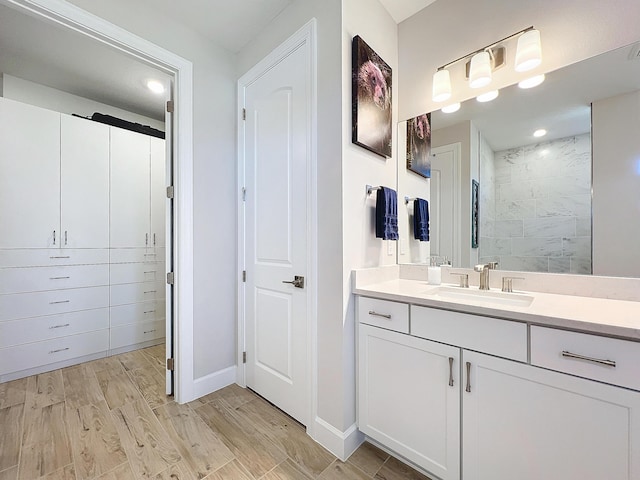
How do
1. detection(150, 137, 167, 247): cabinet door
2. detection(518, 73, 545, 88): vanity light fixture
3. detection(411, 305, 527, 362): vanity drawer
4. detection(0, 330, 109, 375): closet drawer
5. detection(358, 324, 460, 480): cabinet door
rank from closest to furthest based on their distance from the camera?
detection(411, 305, 527, 362): vanity drawer
detection(358, 324, 460, 480): cabinet door
detection(518, 73, 545, 88): vanity light fixture
detection(0, 330, 109, 375): closet drawer
detection(150, 137, 167, 247): cabinet door

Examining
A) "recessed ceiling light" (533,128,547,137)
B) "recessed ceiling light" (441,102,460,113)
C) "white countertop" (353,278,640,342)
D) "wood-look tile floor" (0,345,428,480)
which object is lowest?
"wood-look tile floor" (0,345,428,480)

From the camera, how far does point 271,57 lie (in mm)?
1890

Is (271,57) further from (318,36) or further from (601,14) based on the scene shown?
(601,14)

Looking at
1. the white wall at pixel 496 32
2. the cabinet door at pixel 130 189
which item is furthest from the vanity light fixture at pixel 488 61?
the cabinet door at pixel 130 189

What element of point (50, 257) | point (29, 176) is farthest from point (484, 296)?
point (29, 176)

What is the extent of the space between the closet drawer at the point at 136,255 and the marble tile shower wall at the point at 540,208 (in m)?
3.17

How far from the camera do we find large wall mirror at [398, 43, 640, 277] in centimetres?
122

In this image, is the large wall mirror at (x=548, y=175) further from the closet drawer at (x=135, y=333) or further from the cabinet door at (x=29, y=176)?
the cabinet door at (x=29, y=176)

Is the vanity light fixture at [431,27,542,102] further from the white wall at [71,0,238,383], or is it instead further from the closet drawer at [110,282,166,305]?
the closet drawer at [110,282,166,305]

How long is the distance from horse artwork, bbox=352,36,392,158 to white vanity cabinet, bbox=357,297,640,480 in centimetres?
94

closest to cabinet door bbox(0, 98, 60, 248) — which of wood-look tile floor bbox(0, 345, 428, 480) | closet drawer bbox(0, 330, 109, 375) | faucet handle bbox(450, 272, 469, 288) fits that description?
closet drawer bbox(0, 330, 109, 375)

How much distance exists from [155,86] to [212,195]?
1675mm

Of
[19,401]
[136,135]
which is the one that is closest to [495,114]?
[136,135]

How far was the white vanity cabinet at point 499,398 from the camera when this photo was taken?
33.0 inches
